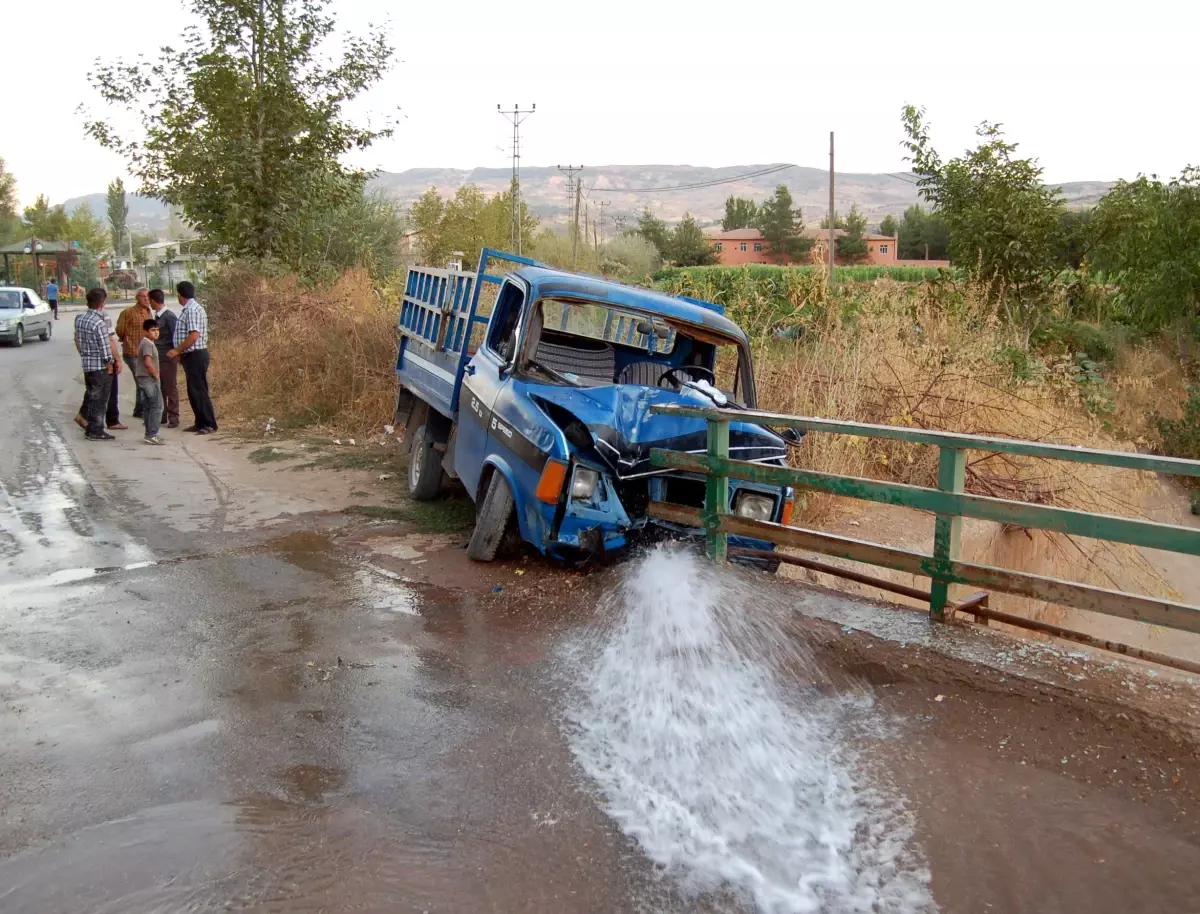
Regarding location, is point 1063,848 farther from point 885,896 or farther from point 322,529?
point 322,529

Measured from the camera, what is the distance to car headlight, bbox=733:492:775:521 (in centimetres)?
614

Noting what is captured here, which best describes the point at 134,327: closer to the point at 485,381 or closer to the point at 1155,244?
the point at 485,381

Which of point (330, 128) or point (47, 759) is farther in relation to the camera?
point (330, 128)

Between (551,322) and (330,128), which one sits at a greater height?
(330,128)

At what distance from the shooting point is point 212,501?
8.63 metres

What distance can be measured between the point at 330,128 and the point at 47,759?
18.8 metres

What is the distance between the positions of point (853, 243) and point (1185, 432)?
10146cm

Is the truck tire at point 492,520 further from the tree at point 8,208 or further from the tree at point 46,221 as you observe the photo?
the tree at point 46,221

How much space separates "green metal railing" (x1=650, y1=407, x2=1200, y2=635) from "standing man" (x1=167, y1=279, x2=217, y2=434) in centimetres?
811

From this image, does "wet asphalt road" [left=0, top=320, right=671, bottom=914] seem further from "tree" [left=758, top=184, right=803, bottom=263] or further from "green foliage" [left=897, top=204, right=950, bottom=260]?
"tree" [left=758, top=184, right=803, bottom=263]

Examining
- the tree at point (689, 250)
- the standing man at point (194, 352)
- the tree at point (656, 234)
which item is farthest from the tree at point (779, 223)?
the standing man at point (194, 352)

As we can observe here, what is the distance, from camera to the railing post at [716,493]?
19.0 ft

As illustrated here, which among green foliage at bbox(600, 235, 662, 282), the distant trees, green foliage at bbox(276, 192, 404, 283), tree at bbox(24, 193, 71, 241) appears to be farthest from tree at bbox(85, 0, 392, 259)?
tree at bbox(24, 193, 71, 241)

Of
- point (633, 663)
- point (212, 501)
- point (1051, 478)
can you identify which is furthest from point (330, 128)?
point (633, 663)
